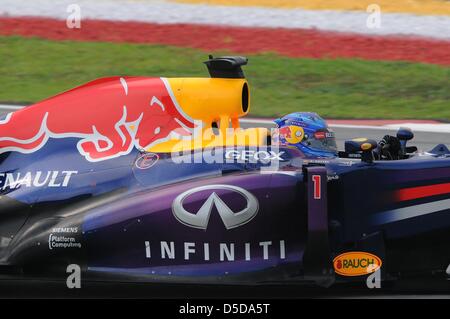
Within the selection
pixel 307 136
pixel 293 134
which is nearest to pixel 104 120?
pixel 293 134

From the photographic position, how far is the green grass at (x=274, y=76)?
14.0 meters

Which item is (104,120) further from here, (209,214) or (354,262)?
(354,262)

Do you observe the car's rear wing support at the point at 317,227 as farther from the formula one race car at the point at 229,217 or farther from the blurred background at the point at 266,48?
the blurred background at the point at 266,48

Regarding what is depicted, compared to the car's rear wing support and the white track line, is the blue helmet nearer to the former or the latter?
the car's rear wing support

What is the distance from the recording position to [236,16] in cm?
1795

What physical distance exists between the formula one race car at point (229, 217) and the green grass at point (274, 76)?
7.47 meters

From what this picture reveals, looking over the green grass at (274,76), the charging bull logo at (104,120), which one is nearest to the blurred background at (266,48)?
the green grass at (274,76)

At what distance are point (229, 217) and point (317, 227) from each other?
0.58 metres

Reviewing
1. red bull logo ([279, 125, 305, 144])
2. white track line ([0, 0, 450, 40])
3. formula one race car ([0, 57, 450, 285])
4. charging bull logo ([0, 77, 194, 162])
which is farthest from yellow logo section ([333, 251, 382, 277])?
white track line ([0, 0, 450, 40])

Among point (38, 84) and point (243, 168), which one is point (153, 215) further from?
point (38, 84)

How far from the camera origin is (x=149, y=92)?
253 inches
